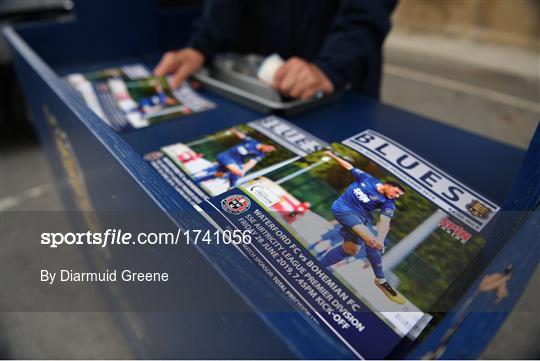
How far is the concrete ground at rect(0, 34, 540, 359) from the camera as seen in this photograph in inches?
47.6

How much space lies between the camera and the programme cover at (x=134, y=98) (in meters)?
0.94

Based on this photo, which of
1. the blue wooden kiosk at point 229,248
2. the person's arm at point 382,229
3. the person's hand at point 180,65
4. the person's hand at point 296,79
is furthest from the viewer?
the person's hand at point 180,65

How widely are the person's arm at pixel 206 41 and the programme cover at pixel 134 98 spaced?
4 cm

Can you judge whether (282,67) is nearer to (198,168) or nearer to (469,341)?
(198,168)

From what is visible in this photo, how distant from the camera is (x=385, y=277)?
46 centimetres

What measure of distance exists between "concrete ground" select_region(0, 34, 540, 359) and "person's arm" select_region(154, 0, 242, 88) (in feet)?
2.54

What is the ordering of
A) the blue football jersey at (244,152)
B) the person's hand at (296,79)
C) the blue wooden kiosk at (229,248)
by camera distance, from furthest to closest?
the person's hand at (296,79) → the blue football jersey at (244,152) → the blue wooden kiosk at (229,248)

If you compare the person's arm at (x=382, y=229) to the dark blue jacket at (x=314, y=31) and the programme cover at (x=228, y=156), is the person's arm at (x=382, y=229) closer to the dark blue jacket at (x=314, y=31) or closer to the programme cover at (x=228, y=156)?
the programme cover at (x=228, y=156)

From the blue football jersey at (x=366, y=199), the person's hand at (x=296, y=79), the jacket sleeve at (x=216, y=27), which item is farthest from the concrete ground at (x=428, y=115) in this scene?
the jacket sleeve at (x=216, y=27)

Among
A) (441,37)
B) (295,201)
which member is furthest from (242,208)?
(441,37)

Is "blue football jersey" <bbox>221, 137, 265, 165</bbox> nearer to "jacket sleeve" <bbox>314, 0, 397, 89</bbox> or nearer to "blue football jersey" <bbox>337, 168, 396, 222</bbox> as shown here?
"blue football jersey" <bbox>337, 168, 396, 222</bbox>

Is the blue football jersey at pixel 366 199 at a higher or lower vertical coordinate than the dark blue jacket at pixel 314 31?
lower

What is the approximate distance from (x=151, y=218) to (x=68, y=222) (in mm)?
1124

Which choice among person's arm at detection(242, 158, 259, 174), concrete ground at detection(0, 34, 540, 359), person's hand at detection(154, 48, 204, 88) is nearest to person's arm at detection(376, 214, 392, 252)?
person's arm at detection(242, 158, 259, 174)
